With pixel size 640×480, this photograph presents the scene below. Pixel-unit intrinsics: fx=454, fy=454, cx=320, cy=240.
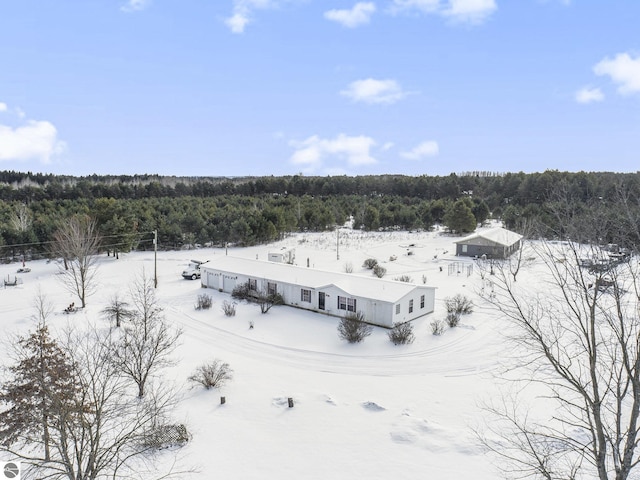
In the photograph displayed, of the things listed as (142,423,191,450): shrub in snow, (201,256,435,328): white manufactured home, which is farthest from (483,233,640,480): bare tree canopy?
(142,423,191,450): shrub in snow

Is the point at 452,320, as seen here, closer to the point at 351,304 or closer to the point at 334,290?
the point at 351,304

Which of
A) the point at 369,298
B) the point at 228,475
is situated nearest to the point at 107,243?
the point at 369,298

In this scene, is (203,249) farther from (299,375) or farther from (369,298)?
(299,375)

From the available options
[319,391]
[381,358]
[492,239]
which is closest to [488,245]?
[492,239]

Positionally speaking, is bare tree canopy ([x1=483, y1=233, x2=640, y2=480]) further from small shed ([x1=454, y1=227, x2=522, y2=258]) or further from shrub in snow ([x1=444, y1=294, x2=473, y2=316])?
small shed ([x1=454, y1=227, x2=522, y2=258])

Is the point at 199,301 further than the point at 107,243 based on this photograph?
No
